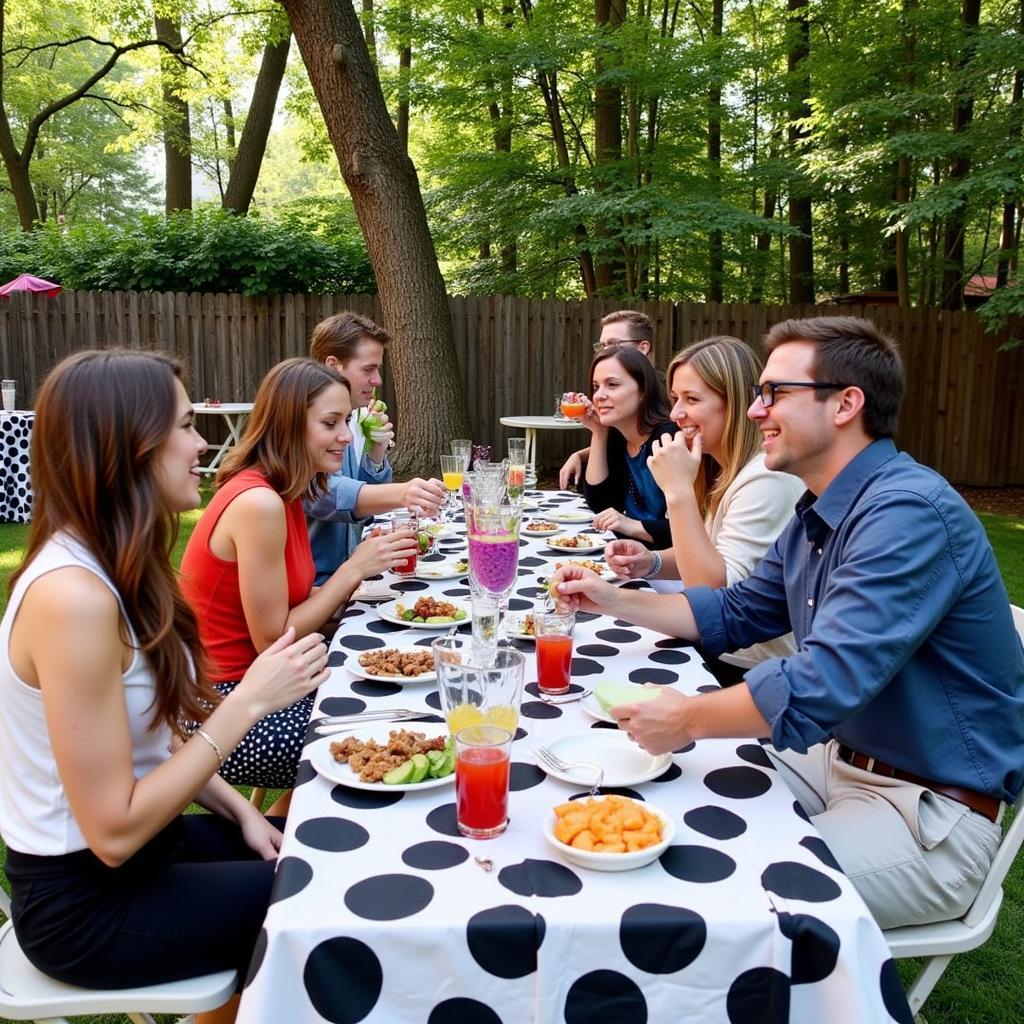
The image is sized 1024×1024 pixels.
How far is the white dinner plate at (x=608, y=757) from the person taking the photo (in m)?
1.48

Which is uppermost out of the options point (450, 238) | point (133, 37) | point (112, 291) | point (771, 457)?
point (133, 37)

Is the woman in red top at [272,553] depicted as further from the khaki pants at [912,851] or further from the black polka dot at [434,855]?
the khaki pants at [912,851]

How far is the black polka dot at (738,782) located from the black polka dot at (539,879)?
15.2 inches

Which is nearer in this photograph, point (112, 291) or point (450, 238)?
point (112, 291)

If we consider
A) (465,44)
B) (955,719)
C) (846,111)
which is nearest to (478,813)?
(955,719)

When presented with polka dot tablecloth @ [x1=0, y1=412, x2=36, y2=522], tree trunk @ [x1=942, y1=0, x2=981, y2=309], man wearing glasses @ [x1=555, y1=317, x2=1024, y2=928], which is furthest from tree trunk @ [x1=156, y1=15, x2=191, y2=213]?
man wearing glasses @ [x1=555, y1=317, x2=1024, y2=928]

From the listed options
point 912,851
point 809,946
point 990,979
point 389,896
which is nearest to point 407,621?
point 389,896

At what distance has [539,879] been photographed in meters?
1.20

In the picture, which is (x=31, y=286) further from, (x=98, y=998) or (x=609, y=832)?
(x=609, y=832)

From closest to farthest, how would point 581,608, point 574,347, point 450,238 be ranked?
1. point 581,608
2. point 574,347
3. point 450,238

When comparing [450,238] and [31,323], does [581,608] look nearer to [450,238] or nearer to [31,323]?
[31,323]

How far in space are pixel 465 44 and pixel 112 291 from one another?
5.62 metres

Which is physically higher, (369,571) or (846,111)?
(846,111)

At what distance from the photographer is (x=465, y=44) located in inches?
446
